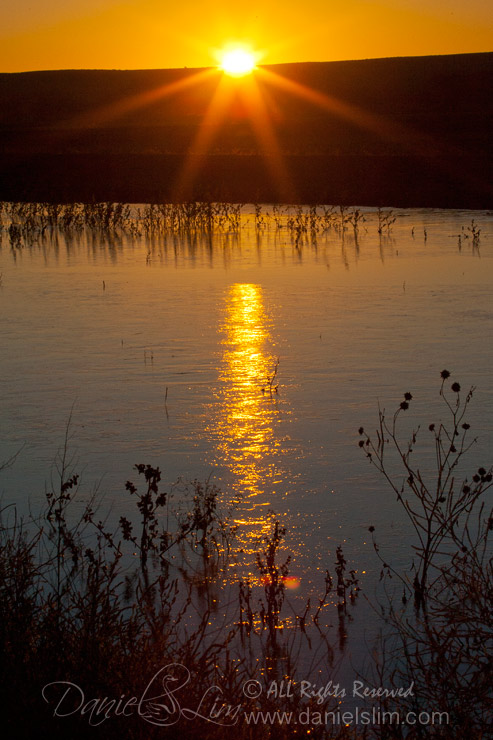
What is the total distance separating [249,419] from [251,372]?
3.91ft

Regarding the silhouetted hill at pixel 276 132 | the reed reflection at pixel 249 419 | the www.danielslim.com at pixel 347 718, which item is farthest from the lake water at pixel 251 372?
the silhouetted hill at pixel 276 132

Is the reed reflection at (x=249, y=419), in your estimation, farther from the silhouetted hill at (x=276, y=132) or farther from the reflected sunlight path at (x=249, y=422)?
the silhouetted hill at (x=276, y=132)

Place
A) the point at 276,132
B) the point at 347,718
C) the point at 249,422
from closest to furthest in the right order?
the point at 347,718 < the point at 249,422 < the point at 276,132

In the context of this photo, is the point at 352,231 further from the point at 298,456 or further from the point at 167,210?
the point at 298,456

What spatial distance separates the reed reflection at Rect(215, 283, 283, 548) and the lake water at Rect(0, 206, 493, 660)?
16mm

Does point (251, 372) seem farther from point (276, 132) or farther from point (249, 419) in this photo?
point (276, 132)

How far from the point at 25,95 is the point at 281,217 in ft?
Result: 173

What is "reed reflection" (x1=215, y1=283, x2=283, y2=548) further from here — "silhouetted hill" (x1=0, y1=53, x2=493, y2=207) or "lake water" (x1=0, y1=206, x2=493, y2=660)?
"silhouetted hill" (x1=0, y1=53, x2=493, y2=207)

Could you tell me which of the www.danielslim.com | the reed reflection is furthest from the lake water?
the www.danielslim.com

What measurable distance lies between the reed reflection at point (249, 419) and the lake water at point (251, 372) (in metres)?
0.02

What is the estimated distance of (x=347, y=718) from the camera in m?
3.04

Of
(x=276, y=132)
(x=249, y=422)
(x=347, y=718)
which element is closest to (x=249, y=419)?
(x=249, y=422)

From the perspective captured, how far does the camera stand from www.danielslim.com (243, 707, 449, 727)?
267 centimetres

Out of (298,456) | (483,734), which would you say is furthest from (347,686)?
(298,456)
